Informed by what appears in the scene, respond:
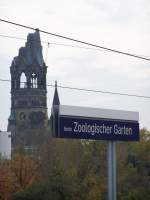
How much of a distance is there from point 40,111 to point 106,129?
118 meters

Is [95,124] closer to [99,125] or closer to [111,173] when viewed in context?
[99,125]

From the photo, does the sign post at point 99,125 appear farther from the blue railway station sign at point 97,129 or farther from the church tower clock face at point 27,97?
the church tower clock face at point 27,97

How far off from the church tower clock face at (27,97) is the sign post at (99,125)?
111970 mm

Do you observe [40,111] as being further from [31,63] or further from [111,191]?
[111,191]

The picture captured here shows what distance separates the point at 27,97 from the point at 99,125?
11803 centimetres

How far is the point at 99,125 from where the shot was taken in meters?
28.0

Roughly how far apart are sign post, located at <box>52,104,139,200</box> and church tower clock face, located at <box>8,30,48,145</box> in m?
112

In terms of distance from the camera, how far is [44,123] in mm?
142875

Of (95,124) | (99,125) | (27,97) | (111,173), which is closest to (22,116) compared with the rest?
(27,97)

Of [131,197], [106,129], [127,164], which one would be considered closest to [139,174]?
[127,164]

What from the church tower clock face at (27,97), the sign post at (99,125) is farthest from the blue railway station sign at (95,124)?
the church tower clock face at (27,97)

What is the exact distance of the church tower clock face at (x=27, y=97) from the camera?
14300 centimetres

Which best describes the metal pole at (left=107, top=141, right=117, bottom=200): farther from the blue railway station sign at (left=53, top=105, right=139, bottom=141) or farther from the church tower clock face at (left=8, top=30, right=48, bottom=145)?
the church tower clock face at (left=8, top=30, right=48, bottom=145)

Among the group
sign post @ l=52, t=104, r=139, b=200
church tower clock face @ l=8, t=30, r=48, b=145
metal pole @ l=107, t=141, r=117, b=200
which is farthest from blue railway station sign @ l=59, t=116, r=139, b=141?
church tower clock face @ l=8, t=30, r=48, b=145
